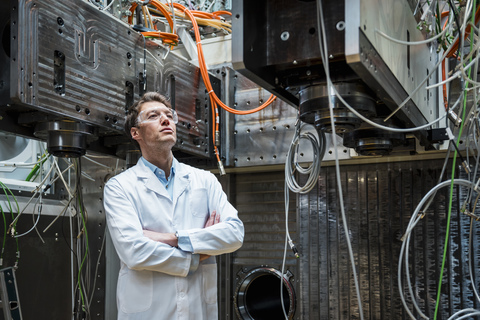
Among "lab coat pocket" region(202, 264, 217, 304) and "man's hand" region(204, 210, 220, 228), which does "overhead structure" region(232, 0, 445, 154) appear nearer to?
"man's hand" region(204, 210, 220, 228)

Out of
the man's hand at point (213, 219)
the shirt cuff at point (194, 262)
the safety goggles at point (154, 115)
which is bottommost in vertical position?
the shirt cuff at point (194, 262)

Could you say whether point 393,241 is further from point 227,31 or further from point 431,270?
point 227,31

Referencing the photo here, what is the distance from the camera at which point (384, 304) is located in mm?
2816

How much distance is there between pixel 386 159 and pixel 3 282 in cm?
207

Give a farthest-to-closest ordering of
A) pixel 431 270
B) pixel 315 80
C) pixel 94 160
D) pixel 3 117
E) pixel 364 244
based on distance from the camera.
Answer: pixel 94 160, pixel 364 244, pixel 431 270, pixel 3 117, pixel 315 80

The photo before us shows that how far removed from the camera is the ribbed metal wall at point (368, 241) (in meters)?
2.71

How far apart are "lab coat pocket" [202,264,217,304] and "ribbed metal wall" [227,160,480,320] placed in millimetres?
880

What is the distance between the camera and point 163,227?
7.22ft

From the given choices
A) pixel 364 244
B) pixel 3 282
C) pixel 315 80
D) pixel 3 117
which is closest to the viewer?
pixel 315 80

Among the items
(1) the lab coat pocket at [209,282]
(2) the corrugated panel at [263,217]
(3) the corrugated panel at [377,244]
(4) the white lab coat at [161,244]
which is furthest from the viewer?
(2) the corrugated panel at [263,217]

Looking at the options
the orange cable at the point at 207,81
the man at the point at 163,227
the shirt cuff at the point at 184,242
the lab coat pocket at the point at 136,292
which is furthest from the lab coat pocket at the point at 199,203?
the orange cable at the point at 207,81

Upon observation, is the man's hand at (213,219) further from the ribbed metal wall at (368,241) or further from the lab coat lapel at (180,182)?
the ribbed metal wall at (368,241)

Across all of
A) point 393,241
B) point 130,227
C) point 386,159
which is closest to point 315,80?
point 130,227

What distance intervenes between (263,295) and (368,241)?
818 millimetres
